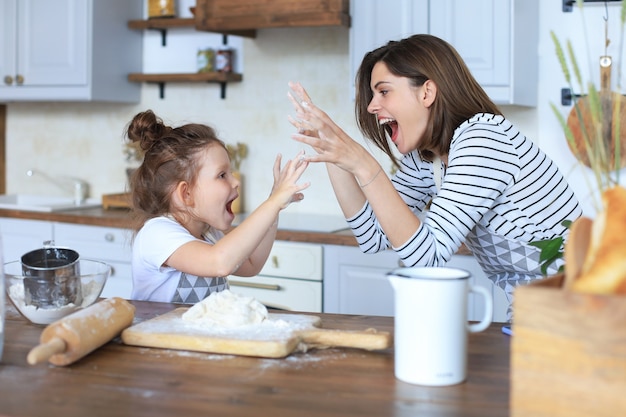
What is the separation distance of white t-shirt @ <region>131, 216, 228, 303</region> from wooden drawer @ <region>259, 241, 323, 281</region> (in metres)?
1.15

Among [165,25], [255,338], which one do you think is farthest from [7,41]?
[255,338]

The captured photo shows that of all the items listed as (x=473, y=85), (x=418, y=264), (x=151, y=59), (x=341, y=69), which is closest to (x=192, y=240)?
(x=418, y=264)

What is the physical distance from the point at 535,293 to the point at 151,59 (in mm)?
3395

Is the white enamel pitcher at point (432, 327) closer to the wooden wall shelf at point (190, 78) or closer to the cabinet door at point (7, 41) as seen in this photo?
the wooden wall shelf at point (190, 78)

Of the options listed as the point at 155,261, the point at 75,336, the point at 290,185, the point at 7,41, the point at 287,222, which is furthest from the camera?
the point at 7,41

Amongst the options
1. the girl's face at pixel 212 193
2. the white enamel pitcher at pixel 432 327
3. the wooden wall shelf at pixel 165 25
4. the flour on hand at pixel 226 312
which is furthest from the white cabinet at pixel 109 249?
the white enamel pitcher at pixel 432 327

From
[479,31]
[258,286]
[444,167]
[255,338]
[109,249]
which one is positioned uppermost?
[479,31]

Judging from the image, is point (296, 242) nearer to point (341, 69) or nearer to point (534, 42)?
point (341, 69)

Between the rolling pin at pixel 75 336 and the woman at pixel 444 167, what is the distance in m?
0.58

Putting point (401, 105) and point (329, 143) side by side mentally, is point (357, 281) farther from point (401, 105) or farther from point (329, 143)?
point (329, 143)

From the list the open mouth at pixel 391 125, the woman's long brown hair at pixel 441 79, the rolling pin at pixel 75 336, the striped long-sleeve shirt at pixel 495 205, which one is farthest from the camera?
the open mouth at pixel 391 125

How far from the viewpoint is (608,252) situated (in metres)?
0.86

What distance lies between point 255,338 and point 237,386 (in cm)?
17

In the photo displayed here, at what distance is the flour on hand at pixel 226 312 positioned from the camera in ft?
4.39
